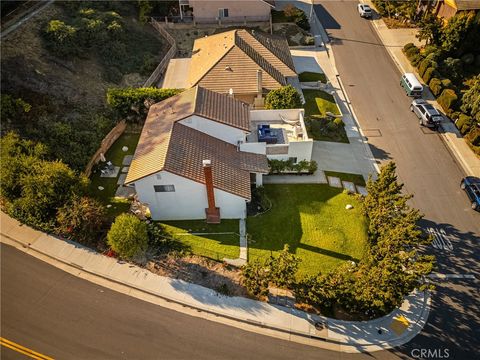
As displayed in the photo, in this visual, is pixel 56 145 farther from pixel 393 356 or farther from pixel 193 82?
pixel 393 356

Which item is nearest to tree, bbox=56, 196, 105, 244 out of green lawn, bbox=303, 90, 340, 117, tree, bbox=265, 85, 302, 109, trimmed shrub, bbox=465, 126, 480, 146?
tree, bbox=265, 85, 302, 109


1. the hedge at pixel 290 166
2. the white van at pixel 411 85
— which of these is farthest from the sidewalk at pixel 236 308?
the white van at pixel 411 85

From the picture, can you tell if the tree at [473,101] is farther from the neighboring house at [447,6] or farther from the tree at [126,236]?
the tree at [126,236]

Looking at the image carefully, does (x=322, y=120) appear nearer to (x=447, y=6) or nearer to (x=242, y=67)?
(x=242, y=67)

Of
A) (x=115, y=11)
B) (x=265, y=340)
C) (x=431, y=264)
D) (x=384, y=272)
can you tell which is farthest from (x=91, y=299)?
(x=115, y=11)

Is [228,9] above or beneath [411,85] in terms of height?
above

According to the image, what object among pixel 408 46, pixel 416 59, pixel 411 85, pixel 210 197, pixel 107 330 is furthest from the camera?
pixel 408 46

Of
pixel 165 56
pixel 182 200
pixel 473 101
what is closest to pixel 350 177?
pixel 182 200
